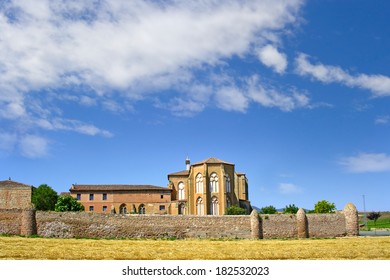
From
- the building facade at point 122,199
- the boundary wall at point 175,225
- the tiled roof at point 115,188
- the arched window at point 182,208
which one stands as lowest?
the boundary wall at point 175,225

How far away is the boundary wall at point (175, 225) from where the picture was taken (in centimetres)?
3734

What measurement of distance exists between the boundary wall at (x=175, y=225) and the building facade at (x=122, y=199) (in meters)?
31.3

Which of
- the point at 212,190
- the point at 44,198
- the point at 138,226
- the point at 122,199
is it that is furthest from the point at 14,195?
the point at 138,226

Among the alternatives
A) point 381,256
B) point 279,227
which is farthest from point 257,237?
point 381,256

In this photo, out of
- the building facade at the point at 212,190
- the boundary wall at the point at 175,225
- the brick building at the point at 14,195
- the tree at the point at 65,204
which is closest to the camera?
the boundary wall at the point at 175,225

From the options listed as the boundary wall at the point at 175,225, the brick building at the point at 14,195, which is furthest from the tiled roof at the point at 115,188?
the boundary wall at the point at 175,225

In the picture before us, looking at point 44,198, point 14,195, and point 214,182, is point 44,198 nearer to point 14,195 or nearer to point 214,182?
point 14,195

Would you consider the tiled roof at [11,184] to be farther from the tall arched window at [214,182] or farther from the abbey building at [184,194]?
the tall arched window at [214,182]

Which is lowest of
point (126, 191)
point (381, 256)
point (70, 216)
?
point (381, 256)
